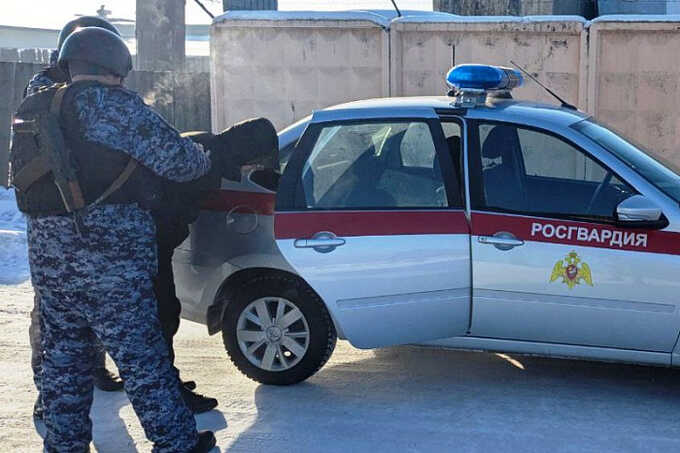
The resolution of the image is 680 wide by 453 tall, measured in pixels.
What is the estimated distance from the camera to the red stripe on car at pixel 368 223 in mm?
5059

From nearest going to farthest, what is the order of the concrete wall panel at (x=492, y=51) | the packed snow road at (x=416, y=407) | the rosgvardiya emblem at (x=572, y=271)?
the packed snow road at (x=416, y=407) < the rosgvardiya emblem at (x=572, y=271) < the concrete wall panel at (x=492, y=51)

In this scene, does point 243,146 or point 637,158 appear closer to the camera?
point 243,146

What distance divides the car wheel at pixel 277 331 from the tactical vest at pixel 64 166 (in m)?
1.36

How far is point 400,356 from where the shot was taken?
598 cm

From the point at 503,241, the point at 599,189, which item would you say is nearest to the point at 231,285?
the point at 503,241

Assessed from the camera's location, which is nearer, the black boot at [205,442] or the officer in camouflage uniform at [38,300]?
the black boot at [205,442]

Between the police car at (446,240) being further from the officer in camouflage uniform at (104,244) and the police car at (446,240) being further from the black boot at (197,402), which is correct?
the officer in camouflage uniform at (104,244)

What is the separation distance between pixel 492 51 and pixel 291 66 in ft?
6.71

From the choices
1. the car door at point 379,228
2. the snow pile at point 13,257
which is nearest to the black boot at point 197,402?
the car door at point 379,228

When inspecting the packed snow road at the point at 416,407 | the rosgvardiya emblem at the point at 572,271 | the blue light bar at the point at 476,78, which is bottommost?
the packed snow road at the point at 416,407

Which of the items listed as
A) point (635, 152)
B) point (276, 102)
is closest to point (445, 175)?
point (635, 152)

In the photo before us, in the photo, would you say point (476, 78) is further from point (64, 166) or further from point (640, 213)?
point (64, 166)

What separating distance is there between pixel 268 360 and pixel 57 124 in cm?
191

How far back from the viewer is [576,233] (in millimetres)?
4879
